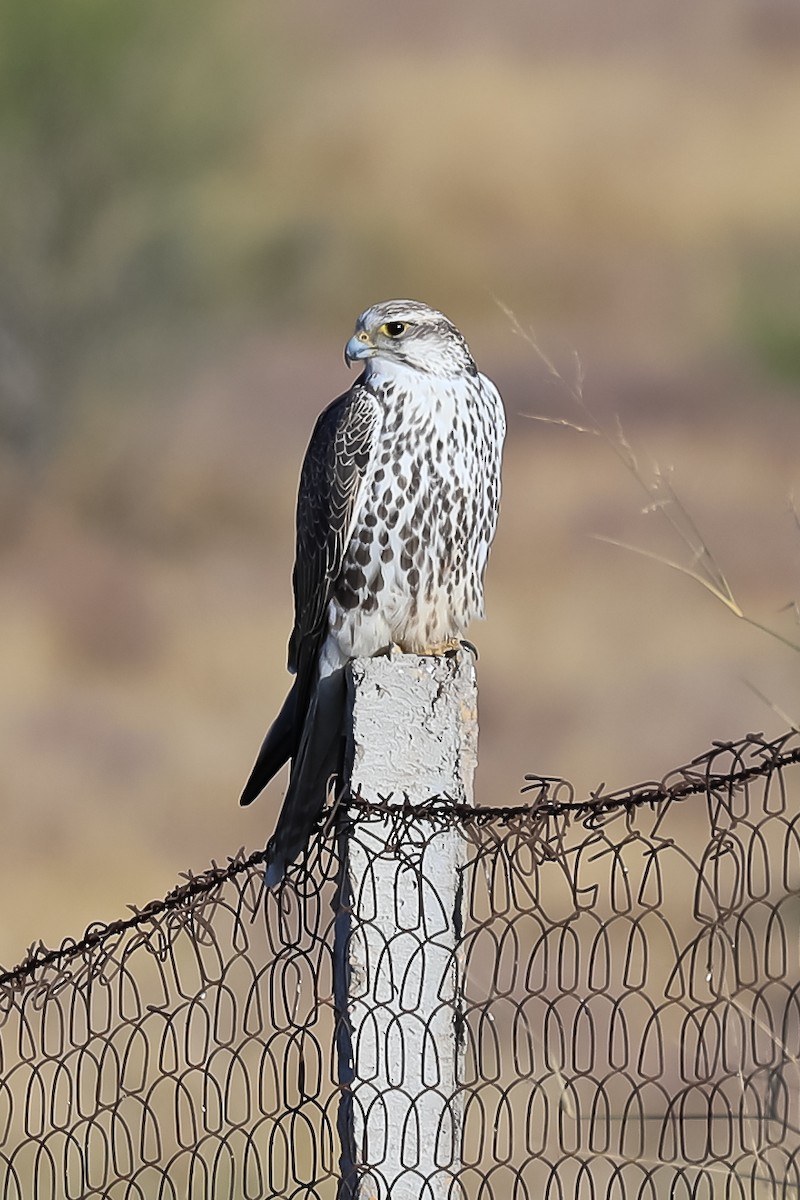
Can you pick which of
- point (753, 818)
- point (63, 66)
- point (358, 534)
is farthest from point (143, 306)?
point (358, 534)

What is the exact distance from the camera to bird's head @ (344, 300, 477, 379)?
3668 millimetres

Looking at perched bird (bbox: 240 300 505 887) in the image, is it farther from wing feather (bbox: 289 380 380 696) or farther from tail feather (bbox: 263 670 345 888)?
tail feather (bbox: 263 670 345 888)

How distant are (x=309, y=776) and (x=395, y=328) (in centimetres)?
114

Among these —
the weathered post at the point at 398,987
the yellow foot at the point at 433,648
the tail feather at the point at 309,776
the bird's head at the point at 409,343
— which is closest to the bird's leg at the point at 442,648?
the yellow foot at the point at 433,648

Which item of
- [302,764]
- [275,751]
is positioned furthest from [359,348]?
[302,764]

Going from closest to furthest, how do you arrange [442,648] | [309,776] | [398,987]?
[398,987] < [309,776] < [442,648]

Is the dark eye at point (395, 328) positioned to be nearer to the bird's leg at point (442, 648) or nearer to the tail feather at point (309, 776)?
the bird's leg at point (442, 648)

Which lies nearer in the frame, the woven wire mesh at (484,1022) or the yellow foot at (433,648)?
the woven wire mesh at (484,1022)

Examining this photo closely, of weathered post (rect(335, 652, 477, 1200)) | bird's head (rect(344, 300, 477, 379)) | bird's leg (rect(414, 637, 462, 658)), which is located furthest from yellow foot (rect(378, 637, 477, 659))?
weathered post (rect(335, 652, 477, 1200))

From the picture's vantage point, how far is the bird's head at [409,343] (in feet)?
12.0

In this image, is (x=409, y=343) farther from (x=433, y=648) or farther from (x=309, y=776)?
(x=309, y=776)

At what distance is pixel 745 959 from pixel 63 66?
41.3 ft

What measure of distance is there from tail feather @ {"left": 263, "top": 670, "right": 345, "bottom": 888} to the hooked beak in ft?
2.53

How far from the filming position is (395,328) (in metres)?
3.69
